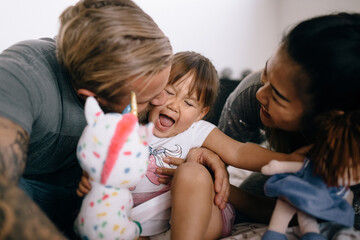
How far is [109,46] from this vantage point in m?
0.70

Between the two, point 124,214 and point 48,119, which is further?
point 48,119

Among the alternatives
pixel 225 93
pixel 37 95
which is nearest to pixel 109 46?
pixel 37 95

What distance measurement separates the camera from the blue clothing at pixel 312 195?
654 mm

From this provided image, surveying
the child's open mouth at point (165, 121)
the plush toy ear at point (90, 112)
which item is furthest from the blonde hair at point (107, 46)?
the child's open mouth at point (165, 121)

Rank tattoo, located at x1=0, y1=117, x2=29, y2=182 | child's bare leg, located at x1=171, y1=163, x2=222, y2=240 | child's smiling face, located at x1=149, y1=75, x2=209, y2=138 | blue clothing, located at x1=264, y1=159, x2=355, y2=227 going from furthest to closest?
child's smiling face, located at x1=149, y1=75, x2=209, y2=138
child's bare leg, located at x1=171, y1=163, x2=222, y2=240
blue clothing, located at x1=264, y1=159, x2=355, y2=227
tattoo, located at x1=0, y1=117, x2=29, y2=182

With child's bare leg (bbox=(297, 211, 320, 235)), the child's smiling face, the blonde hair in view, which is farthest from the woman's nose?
child's bare leg (bbox=(297, 211, 320, 235))

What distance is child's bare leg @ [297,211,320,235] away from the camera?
2.28 feet

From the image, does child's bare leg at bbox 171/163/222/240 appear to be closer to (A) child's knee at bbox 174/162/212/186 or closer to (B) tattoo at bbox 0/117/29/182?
(A) child's knee at bbox 174/162/212/186

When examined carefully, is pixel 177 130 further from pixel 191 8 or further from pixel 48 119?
pixel 191 8

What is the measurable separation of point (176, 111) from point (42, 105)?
0.46 meters

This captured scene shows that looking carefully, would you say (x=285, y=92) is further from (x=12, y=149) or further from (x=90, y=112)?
(x=12, y=149)

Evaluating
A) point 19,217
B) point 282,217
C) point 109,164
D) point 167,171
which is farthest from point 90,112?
point 282,217

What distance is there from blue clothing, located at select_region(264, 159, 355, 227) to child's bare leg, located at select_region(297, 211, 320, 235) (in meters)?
0.04

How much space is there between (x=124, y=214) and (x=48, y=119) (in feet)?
1.16
